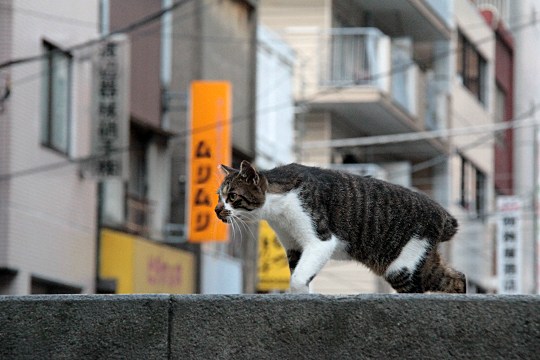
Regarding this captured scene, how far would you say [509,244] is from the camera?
148ft

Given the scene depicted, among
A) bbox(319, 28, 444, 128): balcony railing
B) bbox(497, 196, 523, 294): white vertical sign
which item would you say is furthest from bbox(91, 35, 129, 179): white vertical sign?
bbox(497, 196, 523, 294): white vertical sign

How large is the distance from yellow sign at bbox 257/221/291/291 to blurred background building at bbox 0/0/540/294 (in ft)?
0.22

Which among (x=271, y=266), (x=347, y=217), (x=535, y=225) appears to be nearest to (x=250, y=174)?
(x=347, y=217)

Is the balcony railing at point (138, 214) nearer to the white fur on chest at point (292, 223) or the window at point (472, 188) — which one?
the window at point (472, 188)

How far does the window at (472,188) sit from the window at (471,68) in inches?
100

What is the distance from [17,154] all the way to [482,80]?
30.9 metres

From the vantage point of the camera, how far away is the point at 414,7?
43375mm

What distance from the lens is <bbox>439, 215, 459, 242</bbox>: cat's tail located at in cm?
976

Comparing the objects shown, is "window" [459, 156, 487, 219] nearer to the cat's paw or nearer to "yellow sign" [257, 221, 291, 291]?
"yellow sign" [257, 221, 291, 291]

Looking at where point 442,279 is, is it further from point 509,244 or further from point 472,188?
point 472,188

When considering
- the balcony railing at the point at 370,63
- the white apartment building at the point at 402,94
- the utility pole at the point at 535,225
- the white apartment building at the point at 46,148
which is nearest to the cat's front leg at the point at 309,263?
the white apartment building at the point at 46,148

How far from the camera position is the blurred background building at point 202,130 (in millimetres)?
26016

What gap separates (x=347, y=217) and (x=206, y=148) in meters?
21.0

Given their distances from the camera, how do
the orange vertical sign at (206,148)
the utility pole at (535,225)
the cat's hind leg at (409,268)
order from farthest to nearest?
the utility pole at (535,225)
the orange vertical sign at (206,148)
the cat's hind leg at (409,268)
